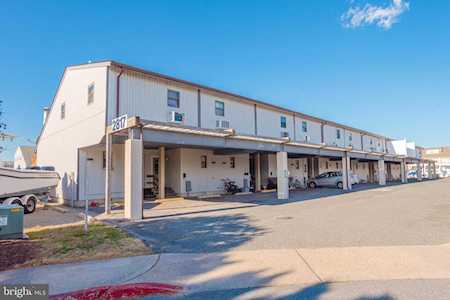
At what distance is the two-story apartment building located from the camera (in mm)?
11570

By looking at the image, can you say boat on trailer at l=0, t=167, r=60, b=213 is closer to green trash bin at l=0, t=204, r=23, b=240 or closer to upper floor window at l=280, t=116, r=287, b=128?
green trash bin at l=0, t=204, r=23, b=240

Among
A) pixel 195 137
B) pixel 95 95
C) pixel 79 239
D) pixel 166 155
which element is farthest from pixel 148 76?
pixel 79 239

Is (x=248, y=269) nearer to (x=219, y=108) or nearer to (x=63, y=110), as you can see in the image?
(x=219, y=108)

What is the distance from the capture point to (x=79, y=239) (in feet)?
23.1

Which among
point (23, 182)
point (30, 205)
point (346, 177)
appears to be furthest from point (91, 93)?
point (346, 177)

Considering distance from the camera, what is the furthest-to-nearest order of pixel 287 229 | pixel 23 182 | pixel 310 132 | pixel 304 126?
pixel 310 132 → pixel 304 126 → pixel 23 182 → pixel 287 229

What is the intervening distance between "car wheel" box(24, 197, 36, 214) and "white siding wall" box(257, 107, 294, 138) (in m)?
14.3

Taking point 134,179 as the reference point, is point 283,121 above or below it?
above

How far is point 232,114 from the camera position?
19.3m

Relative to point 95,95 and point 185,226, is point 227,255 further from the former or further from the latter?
point 95,95

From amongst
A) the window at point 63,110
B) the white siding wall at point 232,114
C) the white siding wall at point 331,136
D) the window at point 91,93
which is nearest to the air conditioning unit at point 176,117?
the white siding wall at point 232,114

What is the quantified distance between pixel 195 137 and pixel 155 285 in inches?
324

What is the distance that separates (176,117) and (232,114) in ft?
16.8

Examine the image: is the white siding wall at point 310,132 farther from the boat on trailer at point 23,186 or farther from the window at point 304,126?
the boat on trailer at point 23,186
